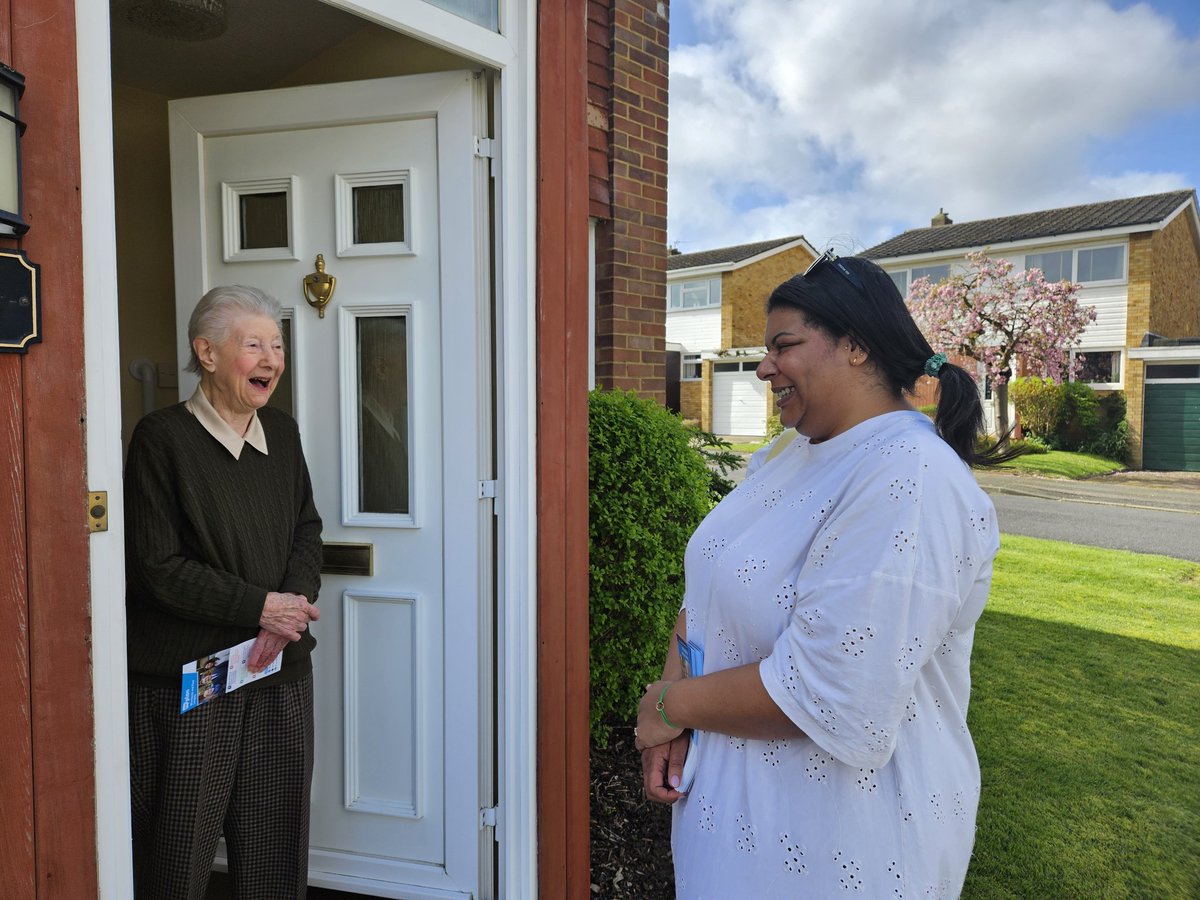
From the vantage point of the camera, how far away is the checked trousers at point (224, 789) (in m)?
1.96

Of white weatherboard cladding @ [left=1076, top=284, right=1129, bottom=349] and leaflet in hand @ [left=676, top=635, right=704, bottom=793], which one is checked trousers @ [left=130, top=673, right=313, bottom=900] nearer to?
leaflet in hand @ [left=676, top=635, right=704, bottom=793]

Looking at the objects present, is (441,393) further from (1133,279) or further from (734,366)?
(734,366)

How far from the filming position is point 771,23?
40906mm

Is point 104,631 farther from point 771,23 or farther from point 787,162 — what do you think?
point 787,162

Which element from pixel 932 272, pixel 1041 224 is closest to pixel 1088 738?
pixel 932 272

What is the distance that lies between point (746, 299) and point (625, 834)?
26729 millimetres

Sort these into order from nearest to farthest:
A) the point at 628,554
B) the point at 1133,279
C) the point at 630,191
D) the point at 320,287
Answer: the point at 320,287
the point at 628,554
the point at 630,191
the point at 1133,279

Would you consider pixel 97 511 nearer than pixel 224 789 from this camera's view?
Yes

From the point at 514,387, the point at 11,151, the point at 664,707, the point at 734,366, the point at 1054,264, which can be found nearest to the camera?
the point at 11,151

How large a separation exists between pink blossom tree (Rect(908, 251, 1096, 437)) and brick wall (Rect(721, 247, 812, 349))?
7.97 metres

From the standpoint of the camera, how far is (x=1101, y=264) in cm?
2241

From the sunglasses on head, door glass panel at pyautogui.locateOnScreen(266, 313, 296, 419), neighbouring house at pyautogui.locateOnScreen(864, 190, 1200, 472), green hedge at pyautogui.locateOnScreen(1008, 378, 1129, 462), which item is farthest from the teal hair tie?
green hedge at pyautogui.locateOnScreen(1008, 378, 1129, 462)

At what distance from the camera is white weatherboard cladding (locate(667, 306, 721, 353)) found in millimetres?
28450

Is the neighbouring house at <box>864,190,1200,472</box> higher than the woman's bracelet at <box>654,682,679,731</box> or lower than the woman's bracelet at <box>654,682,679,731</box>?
higher
